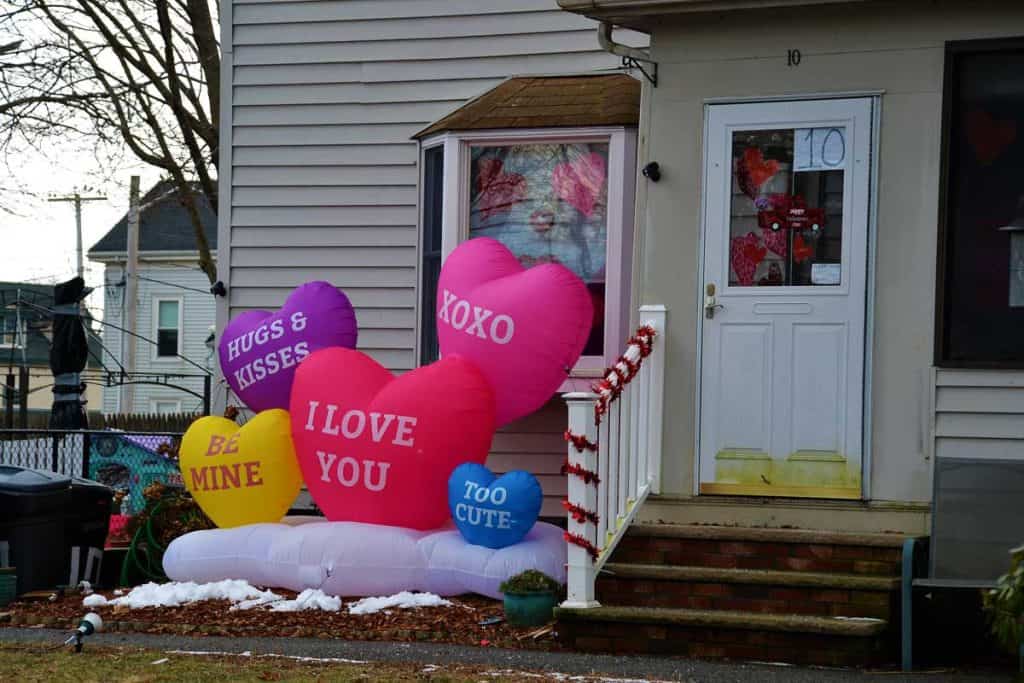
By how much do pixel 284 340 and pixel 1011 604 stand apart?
5404 millimetres

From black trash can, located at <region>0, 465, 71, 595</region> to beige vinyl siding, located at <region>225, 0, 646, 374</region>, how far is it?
7.73 ft

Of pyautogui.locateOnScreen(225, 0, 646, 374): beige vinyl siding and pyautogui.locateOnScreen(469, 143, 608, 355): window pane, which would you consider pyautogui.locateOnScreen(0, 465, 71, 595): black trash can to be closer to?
pyautogui.locateOnScreen(225, 0, 646, 374): beige vinyl siding

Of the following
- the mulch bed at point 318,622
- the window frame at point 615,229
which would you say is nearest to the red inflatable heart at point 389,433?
the mulch bed at point 318,622

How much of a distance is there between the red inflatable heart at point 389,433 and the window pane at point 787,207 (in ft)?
6.06

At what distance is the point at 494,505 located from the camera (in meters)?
8.24

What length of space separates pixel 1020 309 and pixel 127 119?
49.3ft

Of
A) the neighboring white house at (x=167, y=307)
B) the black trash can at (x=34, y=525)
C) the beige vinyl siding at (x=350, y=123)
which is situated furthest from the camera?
the neighboring white house at (x=167, y=307)

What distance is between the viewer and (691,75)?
804 centimetres

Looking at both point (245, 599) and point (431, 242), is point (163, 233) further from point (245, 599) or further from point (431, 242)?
point (245, 599)

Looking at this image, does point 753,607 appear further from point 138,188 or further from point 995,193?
point 138,188

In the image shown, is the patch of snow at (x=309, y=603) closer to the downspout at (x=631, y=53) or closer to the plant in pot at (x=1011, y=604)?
the downspout at (x=631, y=53)

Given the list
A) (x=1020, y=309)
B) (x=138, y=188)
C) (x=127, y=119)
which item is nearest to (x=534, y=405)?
(x=1020, y=309)

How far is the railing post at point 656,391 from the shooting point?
792 cm

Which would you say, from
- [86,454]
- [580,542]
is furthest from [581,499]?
[86,454]
